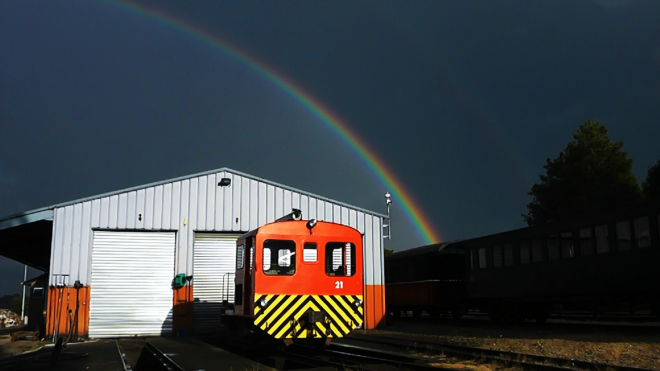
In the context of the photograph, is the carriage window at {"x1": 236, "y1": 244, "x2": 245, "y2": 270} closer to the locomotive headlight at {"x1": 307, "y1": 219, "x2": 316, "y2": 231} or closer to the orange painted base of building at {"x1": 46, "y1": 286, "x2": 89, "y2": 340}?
the locomotive headlight at {"x1": 307, "y1": 219, "x2": 316, "y2": 231}

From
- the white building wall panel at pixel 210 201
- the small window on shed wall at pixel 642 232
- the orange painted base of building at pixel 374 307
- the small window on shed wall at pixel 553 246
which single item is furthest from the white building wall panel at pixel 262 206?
the small window on shed wall at pixel 642 232

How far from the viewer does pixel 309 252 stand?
41.9 feet

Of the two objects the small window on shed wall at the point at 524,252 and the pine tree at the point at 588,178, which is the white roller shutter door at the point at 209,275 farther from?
the pine tree at the point at 588,178

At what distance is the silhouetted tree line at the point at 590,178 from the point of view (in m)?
40.4

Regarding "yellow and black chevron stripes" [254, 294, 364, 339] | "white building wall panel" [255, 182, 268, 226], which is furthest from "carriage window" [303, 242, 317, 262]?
"white building wall panel" [255, 182, 268, 226]

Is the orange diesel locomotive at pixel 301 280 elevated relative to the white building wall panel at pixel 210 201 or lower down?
lower down

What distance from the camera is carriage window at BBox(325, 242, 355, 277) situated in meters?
12.9

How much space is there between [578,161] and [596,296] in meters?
28.0

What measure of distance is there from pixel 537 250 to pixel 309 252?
10.9m

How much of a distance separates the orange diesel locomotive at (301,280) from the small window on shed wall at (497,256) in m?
11.0

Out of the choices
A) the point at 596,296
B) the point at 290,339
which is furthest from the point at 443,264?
the point at 290,339

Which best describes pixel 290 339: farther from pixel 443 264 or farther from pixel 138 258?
pixel 443 264

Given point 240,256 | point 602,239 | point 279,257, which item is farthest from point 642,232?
point 240,256

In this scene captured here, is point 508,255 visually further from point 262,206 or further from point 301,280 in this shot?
point 301,280
